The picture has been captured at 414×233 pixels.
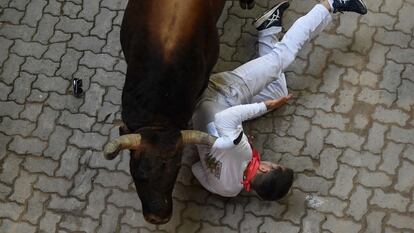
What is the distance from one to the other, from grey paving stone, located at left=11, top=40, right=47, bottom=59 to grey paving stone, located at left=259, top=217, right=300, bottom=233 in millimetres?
2530

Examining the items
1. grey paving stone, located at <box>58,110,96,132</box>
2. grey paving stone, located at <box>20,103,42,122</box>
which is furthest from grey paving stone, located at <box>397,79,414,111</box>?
grey paving stone, located at <box>20,103,42,122</box>

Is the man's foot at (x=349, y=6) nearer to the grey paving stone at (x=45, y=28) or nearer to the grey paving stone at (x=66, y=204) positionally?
the grey paving stone at (x=45, y=28)

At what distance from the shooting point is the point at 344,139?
5234mm

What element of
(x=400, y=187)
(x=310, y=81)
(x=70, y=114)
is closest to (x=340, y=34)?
(x=310, y=81)

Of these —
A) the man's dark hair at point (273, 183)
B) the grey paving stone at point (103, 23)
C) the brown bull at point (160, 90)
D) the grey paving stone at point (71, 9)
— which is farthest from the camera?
the grey paving stone at point (71, 9)

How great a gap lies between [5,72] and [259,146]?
239 centimetres

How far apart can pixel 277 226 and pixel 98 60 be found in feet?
7.10

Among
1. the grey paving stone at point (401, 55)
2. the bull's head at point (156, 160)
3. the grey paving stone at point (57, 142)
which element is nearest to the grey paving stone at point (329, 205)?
the bull's head at point (156, 160)

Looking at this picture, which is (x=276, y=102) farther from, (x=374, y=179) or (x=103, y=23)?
(x=103, y=23)

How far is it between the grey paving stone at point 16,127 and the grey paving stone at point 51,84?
352 millimetres

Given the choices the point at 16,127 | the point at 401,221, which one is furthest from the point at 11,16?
the point at 401,221

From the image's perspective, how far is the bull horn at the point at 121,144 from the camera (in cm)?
413

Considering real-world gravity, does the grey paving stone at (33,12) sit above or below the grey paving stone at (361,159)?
above

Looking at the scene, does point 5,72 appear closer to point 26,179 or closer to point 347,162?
point 26,179
